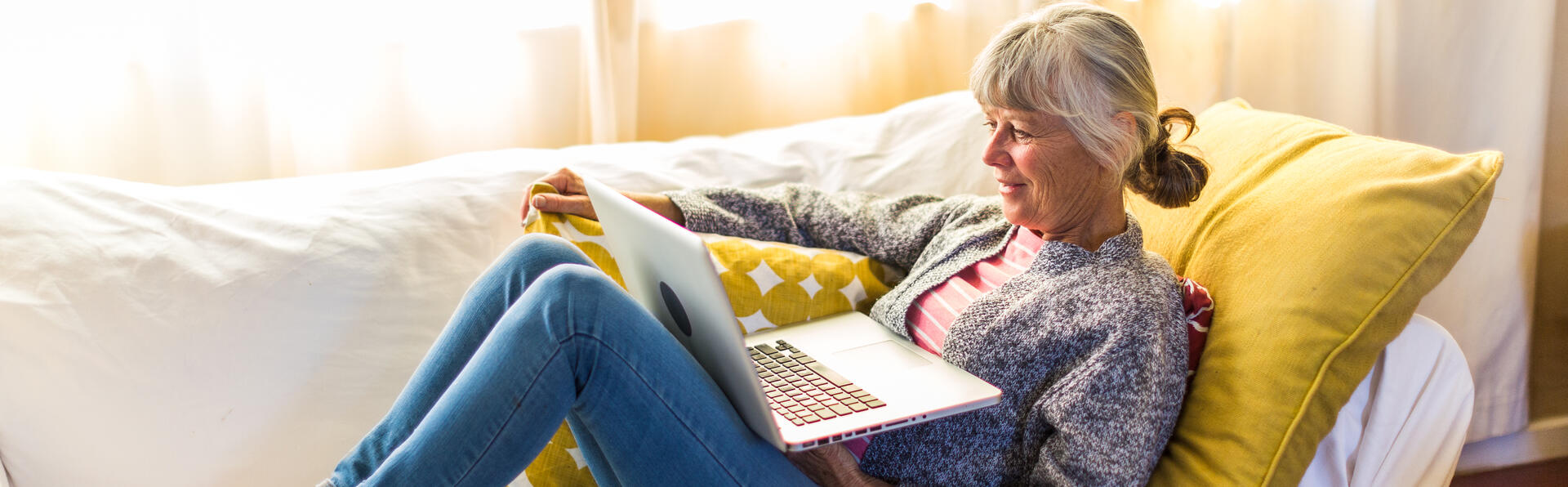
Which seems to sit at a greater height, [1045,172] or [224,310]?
[1045,172]

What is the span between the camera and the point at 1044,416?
106 cm

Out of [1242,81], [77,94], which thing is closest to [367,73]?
[77,94]

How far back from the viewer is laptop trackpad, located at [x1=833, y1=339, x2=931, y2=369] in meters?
1.16

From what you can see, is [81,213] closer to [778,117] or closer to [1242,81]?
[778,117]

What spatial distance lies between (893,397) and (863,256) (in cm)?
46

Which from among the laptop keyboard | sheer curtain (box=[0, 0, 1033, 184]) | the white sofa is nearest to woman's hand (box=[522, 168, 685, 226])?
the white sofa

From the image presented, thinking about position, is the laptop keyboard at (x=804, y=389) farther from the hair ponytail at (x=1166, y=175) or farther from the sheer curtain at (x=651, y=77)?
the sheer curtain at (x=651, y=77)

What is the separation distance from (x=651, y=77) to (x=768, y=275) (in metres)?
0.74

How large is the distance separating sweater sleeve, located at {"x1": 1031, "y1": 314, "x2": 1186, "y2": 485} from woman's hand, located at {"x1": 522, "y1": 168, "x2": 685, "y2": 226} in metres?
0.62

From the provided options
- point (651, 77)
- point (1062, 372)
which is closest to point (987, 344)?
point (1062, 372)

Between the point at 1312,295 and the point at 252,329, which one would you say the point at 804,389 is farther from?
the point at 252,329

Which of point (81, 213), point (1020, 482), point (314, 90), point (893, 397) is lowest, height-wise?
point (1020, 482)

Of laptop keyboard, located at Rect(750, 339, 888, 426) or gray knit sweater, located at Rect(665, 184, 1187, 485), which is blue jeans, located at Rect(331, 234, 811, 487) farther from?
gray knit sweater, located at Rect(665, 184, 1187, 485)

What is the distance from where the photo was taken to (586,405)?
3.35ft
